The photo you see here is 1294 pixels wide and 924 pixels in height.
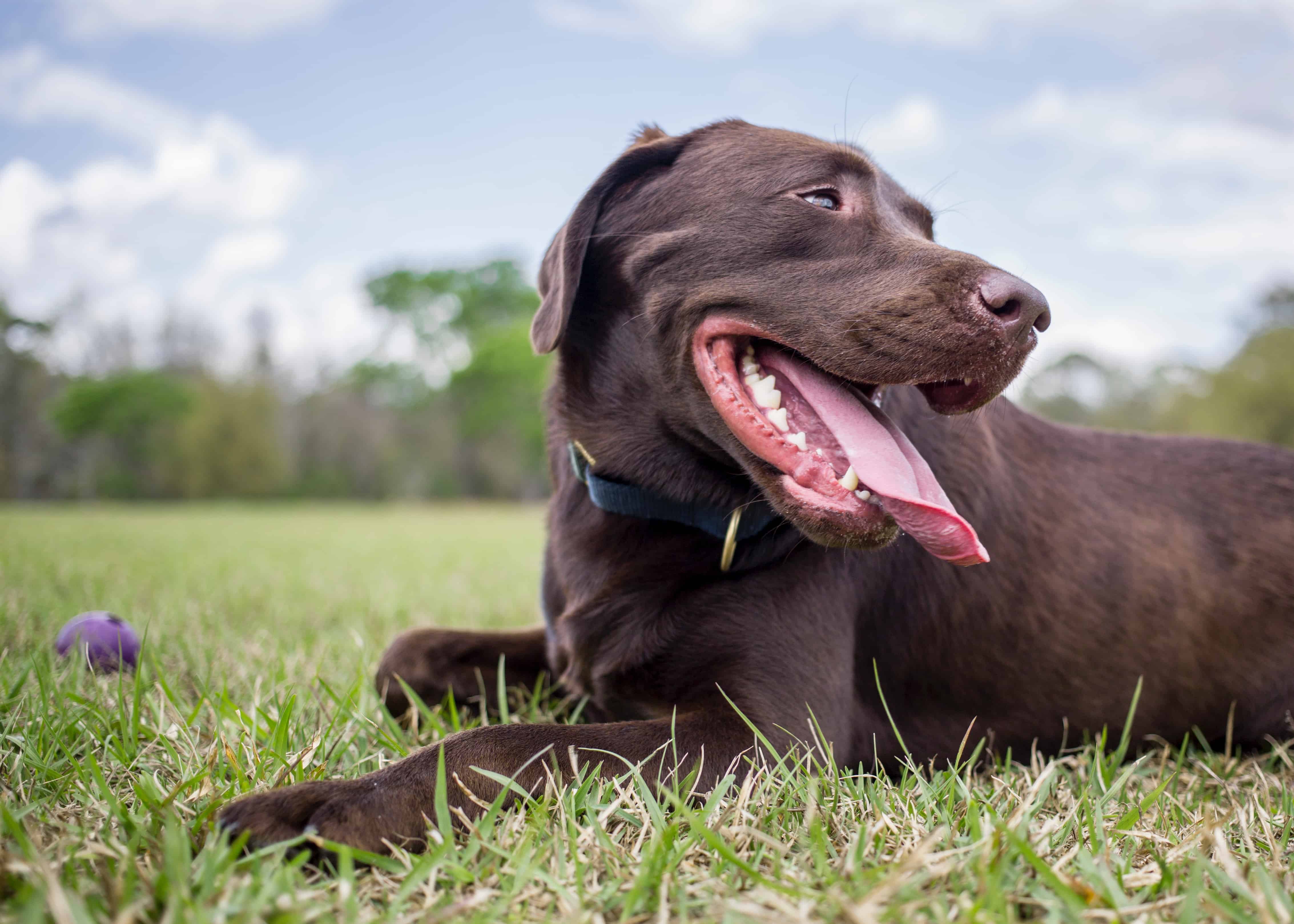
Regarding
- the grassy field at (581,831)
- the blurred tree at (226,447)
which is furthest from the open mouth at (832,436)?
the blurred tree at (226,447)

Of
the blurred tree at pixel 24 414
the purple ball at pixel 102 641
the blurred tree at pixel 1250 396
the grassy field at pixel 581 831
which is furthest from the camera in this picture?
the blurred tree at pixel 1250 396

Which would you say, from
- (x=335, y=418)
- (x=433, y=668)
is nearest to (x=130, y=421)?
(x=335, y=418)

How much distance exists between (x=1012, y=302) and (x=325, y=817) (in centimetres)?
167

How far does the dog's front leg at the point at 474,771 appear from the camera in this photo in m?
1.37

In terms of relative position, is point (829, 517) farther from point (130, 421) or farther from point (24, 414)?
point (130, 421)

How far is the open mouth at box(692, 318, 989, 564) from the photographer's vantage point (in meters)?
1.83

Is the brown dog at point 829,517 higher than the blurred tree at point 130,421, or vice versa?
the brown dog at point 829,517

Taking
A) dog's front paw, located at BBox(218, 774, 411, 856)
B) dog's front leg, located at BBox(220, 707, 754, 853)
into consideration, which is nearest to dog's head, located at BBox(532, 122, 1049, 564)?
dog's front leg, located at BBox(220, 707, 754, 853)

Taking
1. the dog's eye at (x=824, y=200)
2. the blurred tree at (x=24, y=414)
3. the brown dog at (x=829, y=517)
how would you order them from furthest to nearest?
the blurred tree at (x=24, y=414), the dog's eye at (x=824, y=200), the brown dog at (x=829, y=517)

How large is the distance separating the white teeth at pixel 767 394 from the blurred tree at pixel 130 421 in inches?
1274

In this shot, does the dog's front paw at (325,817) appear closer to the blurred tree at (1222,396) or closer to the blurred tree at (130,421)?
the blurred tree at (1222,396)

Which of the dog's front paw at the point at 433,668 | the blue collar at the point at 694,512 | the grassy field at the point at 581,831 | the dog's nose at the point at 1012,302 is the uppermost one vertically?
the dog's nose at the point at 1012,302

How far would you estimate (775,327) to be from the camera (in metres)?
2.06

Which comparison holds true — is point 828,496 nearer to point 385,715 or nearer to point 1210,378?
point 385,715
